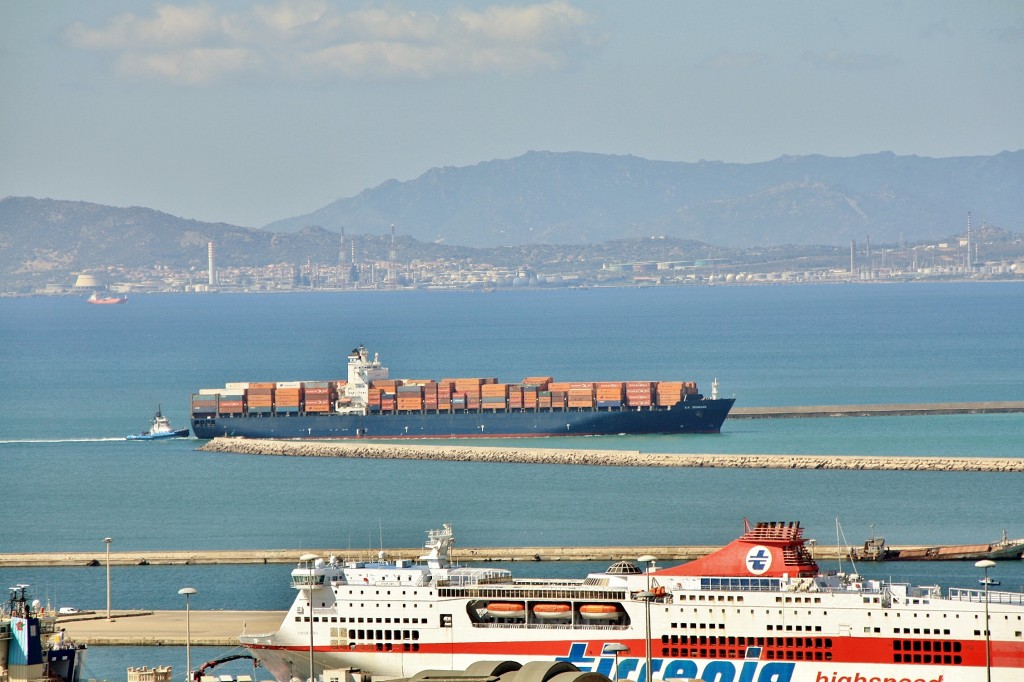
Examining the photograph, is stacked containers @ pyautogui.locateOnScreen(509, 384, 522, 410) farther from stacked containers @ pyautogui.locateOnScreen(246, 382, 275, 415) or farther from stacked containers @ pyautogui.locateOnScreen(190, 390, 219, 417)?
stacked containers @ pyautogui.locateOnScreen(190, 390, 219, 417)

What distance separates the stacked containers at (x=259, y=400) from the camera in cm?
9275

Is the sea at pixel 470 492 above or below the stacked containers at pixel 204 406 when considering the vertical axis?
below

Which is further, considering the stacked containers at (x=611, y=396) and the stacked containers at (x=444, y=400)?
the stacked containers at (x=444, y=400)

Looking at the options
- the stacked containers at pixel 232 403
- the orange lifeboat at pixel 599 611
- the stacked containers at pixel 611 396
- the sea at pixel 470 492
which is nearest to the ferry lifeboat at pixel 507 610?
the orange lifeboat at pixel 599 611

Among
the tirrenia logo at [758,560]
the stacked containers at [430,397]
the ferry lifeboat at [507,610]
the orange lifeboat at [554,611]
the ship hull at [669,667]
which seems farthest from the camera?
the stacked containers at [430,397]

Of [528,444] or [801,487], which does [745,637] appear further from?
[528,444]

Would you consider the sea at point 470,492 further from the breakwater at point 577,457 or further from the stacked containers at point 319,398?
the stacked containers at point 319,398

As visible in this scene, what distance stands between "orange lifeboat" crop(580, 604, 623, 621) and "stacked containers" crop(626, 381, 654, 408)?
55094 millimetres

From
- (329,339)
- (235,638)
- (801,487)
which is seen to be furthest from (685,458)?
(329,339)

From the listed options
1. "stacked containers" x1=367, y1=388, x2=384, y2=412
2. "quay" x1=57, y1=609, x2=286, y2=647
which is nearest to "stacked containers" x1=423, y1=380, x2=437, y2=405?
"stacked containers" x1=367, y1=388, x2=384, y2=412

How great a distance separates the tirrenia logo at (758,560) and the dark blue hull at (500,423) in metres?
54.2

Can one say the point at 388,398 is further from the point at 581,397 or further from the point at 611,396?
the point at 611,396

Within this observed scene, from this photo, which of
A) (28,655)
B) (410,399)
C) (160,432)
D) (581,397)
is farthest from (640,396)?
(28,655)

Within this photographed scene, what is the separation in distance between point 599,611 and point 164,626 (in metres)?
11.2
